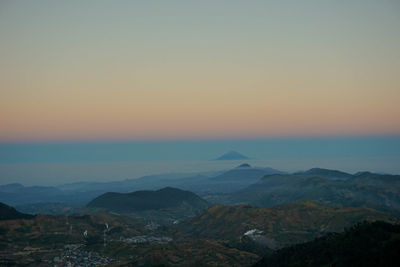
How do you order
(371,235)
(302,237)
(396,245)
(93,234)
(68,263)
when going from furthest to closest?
(93,234) → (302,237) → (68,263) → (371,235) → (396,245)

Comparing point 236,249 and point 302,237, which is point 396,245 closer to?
point 236,249

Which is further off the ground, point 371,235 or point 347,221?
point 371,235

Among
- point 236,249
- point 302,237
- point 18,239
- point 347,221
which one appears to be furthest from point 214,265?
point 18,239

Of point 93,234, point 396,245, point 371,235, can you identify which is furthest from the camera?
point 93,234

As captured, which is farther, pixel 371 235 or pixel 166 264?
pixel 166 264

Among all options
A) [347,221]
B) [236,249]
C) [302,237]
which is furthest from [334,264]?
[347,221]

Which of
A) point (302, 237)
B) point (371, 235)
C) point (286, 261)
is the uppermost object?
point (371, 235)
